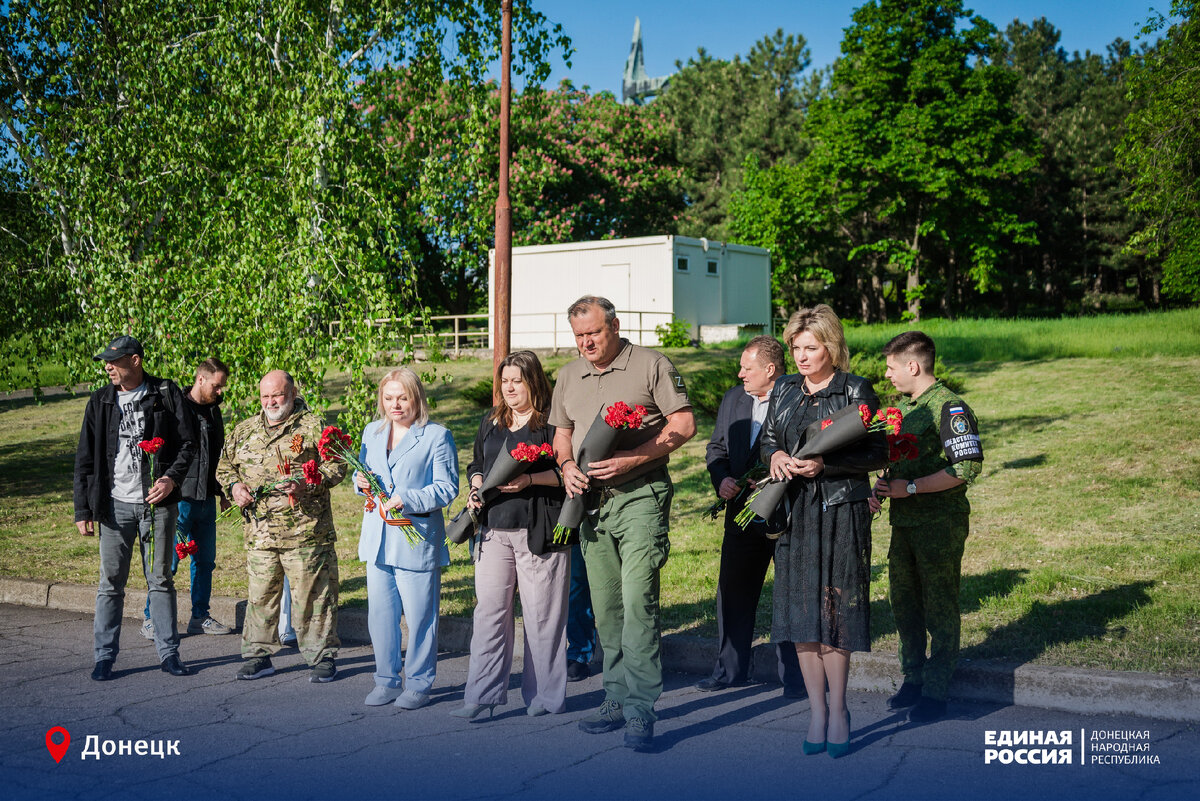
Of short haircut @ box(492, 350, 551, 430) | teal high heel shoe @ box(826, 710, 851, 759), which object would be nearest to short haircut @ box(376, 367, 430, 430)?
short haircut @ box(492, 350, 551, 430)

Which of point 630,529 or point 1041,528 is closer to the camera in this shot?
point 630,529

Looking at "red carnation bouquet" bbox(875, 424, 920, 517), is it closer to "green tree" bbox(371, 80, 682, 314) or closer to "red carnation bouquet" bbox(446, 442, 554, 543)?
"red carnation bouquet" bbox(446, 442, 554, 543)

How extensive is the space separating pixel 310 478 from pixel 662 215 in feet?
141

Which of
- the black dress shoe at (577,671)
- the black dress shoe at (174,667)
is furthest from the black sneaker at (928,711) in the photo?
the black dress shoe at (174,667)

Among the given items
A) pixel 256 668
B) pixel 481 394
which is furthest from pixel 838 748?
pixel 481 394

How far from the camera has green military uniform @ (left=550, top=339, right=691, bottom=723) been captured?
192 inches

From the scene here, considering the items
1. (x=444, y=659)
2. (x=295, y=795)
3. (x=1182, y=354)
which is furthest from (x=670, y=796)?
(x=1182, y=354)

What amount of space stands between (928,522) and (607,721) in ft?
6.29

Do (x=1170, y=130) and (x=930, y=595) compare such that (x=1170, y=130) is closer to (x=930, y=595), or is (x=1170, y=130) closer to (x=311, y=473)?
(x=930, y=595)

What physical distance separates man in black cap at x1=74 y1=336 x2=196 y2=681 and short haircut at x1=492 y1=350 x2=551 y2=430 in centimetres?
234

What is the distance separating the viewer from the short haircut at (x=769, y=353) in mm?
5727

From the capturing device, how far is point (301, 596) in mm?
6055

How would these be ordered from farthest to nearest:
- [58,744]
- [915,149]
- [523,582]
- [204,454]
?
[915,149]
[204,454]
[523,582]
[58,744]

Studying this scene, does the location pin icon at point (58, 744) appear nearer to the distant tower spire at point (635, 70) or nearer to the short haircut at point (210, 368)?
the short haircut at point (210, 368)
